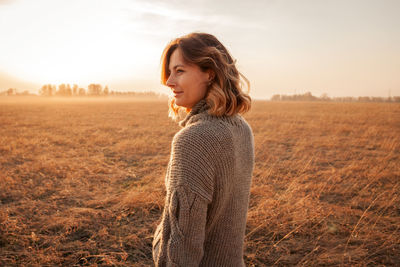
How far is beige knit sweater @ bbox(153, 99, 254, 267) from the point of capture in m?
1.09

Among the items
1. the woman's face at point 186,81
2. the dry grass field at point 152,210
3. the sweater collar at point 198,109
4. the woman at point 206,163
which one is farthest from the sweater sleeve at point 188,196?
the dry grass field at point 152,210

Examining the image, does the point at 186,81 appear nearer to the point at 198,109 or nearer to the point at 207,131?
the point at 198,109

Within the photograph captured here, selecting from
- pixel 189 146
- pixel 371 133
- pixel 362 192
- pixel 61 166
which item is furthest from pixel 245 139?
pixel 371 133

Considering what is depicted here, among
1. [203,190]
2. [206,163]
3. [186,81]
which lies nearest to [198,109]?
[186,81]

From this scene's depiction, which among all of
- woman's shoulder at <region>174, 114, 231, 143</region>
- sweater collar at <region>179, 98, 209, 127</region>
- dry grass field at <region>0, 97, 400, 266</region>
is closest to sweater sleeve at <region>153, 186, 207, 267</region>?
woman's shoulder at <region>174, 114, 231, 143</region>

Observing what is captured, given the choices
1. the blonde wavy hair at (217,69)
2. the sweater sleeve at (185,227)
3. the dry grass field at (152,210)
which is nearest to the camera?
the sweater sleeve at (185,227)

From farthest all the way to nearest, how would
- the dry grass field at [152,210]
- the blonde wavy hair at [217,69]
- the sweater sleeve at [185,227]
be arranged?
the dry grass field at [152,210] → the blonde wavy hair at [217,69] → the sweater sleeve at [185,227]

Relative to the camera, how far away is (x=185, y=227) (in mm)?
1080

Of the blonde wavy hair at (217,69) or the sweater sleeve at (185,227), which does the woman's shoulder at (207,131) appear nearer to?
the blonde wavy hair at (217,69)

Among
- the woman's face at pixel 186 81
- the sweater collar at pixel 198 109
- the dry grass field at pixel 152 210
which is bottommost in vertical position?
the dry grass field at pixel 152 210

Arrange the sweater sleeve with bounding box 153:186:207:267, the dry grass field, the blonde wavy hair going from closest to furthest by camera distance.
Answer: the sweater sleeve with bounding box 153:186:207:267 < the blonde wavy hair < the dry grass field

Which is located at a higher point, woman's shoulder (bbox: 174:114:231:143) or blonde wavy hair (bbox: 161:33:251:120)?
blonde wavy hair (bbox: 161:33:251:120)

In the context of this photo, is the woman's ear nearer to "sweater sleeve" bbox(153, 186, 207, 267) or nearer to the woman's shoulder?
the woman's shoulder

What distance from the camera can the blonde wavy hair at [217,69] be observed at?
1.29 m
